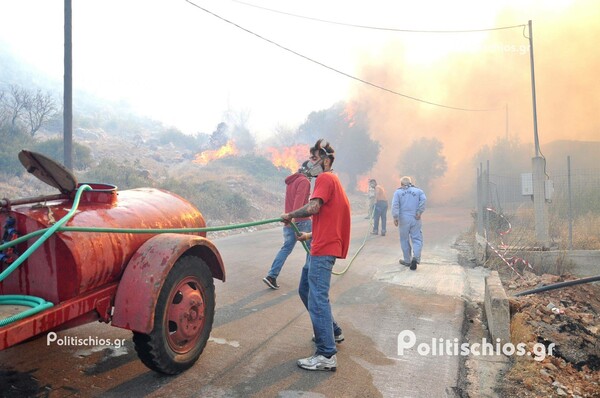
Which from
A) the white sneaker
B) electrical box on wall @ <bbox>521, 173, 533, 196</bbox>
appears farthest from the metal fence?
the white sneaker

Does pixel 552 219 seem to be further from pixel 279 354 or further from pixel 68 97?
pixel 68 97

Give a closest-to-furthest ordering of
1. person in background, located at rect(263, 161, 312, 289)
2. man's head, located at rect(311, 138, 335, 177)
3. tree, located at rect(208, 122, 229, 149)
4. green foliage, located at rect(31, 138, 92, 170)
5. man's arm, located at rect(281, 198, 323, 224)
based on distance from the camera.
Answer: man's arm, located at rect(281, 198, 323, 224), man's head, located at rect(311, 138, 335, 177), person in background, located at rect(263, 161, 312, 289), green foliage, located at rect(31, 138, 92, 170), tree, located at rect(208, 122, 229, 149)

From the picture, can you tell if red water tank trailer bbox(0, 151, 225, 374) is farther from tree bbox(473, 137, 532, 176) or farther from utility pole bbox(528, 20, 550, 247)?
tree bbox(473, 137, 532, 176)

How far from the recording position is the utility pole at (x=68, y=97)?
8250mm

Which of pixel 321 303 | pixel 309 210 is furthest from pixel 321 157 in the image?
pixel 321 303

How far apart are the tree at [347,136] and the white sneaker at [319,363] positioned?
33.1 metres

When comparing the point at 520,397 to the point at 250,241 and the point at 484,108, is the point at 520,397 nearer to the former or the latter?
the point at 250,241

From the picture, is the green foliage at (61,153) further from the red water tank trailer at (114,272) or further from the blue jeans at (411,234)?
the red water tank trailer at (114,272)

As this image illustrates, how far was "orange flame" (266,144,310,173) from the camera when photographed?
32625 mm

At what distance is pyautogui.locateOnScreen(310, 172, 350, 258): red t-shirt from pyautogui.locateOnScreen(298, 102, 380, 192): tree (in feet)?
108

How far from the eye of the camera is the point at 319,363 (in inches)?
136

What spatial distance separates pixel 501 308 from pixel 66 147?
801 centimetres

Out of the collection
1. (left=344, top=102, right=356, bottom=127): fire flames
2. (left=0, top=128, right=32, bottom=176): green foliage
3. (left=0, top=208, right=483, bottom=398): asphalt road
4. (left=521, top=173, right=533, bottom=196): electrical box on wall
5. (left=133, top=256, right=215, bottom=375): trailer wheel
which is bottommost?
(left=0, top=208, right=483, bottom=398): asphalt road

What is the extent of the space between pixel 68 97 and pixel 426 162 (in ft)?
97.1
